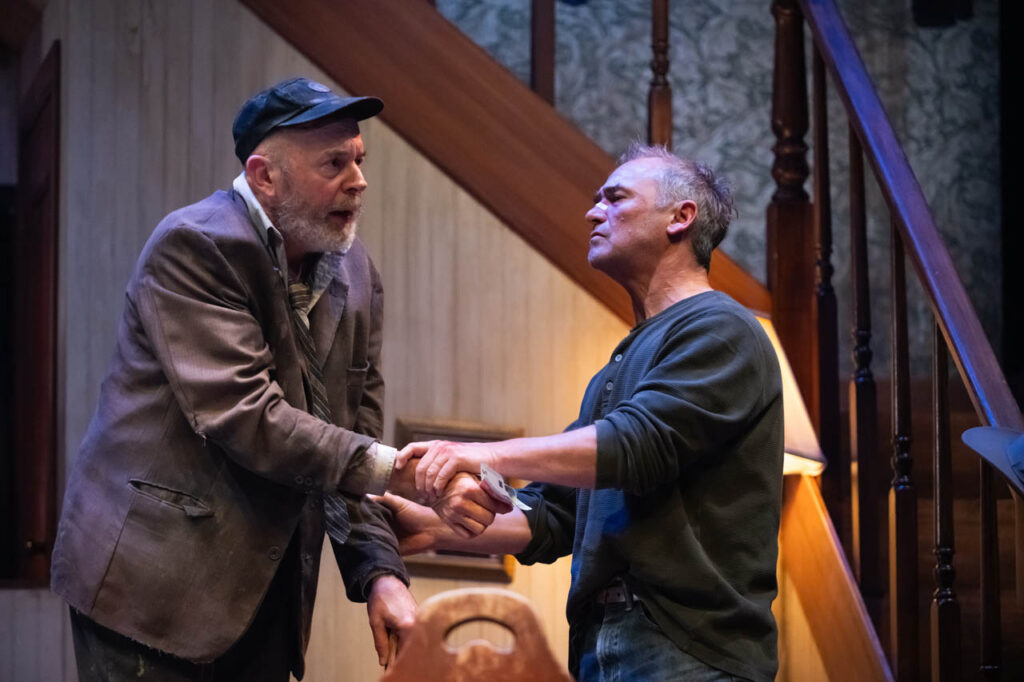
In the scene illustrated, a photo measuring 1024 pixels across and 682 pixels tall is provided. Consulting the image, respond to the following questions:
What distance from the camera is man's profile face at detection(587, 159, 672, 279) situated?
2.26 meters

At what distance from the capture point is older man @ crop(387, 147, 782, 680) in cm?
194

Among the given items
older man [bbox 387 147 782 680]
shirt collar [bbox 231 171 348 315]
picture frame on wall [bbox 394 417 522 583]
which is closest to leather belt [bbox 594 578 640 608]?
older man [bbox 387 147 782 680]

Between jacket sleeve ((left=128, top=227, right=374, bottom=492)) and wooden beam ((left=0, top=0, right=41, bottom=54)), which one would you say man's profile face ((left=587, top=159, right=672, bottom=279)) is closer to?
jacket sleeve ((left=128, top=227, right=374, bottom=492))

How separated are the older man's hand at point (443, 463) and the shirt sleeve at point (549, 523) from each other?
0.31 meters

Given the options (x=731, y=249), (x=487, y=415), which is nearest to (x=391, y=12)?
(x=487, y=415)

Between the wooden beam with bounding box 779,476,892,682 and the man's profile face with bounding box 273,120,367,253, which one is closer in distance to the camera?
the man's profile face with bounding box 273,120,367,253

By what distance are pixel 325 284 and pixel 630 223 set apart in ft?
1.92

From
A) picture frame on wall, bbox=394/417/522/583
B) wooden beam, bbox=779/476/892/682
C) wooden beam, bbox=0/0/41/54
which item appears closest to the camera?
wooden beam, bbox=779/476/892/682

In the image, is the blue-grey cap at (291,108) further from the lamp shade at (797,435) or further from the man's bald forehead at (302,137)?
the lamp shade at (797,435)

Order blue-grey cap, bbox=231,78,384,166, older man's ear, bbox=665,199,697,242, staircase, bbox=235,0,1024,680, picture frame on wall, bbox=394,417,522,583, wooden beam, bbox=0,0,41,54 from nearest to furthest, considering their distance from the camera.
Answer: blue-grey cap, bbox=231,78,384,166 → older man's ear, bbox=665,199,697,242 → staircase, bbox=235,0,1024,680 → picture frame on wall, bbox=394,417,522,583 → wooden beam, bbox=0,0,41,54

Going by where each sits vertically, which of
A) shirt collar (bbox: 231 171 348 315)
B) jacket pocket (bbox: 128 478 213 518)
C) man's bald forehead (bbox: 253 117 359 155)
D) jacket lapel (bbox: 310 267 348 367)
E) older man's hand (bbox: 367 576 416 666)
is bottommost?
older man's hand (bbox: 367 576 416 666)

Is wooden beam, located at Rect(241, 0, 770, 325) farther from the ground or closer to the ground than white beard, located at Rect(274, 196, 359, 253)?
farther from the ground

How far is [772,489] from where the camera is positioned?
2021 mm

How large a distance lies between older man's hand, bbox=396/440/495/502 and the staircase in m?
1.09
